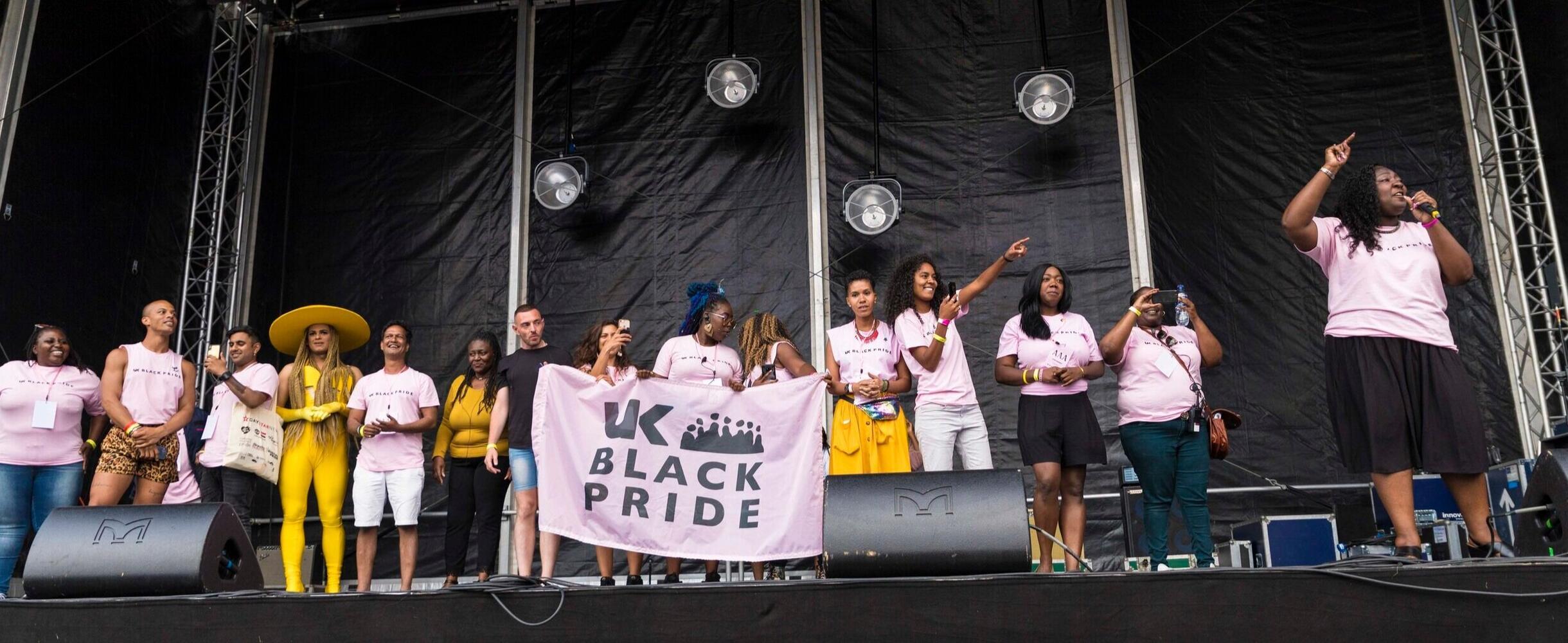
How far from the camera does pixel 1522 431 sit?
Result: 6980 millimetres

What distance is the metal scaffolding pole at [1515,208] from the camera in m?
6.98

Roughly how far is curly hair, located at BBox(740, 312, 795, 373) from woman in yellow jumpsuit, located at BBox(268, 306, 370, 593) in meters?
2.03

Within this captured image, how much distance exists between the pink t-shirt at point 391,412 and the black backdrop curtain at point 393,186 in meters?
2.47

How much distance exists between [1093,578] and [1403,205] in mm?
1875

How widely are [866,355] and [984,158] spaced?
11.0 ft

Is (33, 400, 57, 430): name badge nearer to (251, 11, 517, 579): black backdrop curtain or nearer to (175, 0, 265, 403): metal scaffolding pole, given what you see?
(175, 0, 265, 403): metal scaffolding pole

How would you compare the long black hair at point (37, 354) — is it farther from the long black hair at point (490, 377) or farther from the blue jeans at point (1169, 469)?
the blue jeans at point (1169, 469)

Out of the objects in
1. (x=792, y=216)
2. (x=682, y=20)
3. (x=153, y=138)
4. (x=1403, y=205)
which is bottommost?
(x=1403, y=205)

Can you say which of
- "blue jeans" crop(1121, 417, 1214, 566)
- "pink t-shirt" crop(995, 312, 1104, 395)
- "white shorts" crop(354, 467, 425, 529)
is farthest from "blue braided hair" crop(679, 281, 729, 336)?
"blue jeans" crop(1121, 417, 1214, 566)

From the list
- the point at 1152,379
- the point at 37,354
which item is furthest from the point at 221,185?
the point at 1152,379

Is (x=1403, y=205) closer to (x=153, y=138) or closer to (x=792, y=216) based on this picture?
(x=792, y=216)

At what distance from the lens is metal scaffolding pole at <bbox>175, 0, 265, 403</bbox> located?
8.26m

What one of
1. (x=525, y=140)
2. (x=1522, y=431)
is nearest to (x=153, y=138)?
(x=525, y=140)

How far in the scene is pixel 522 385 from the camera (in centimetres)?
547
